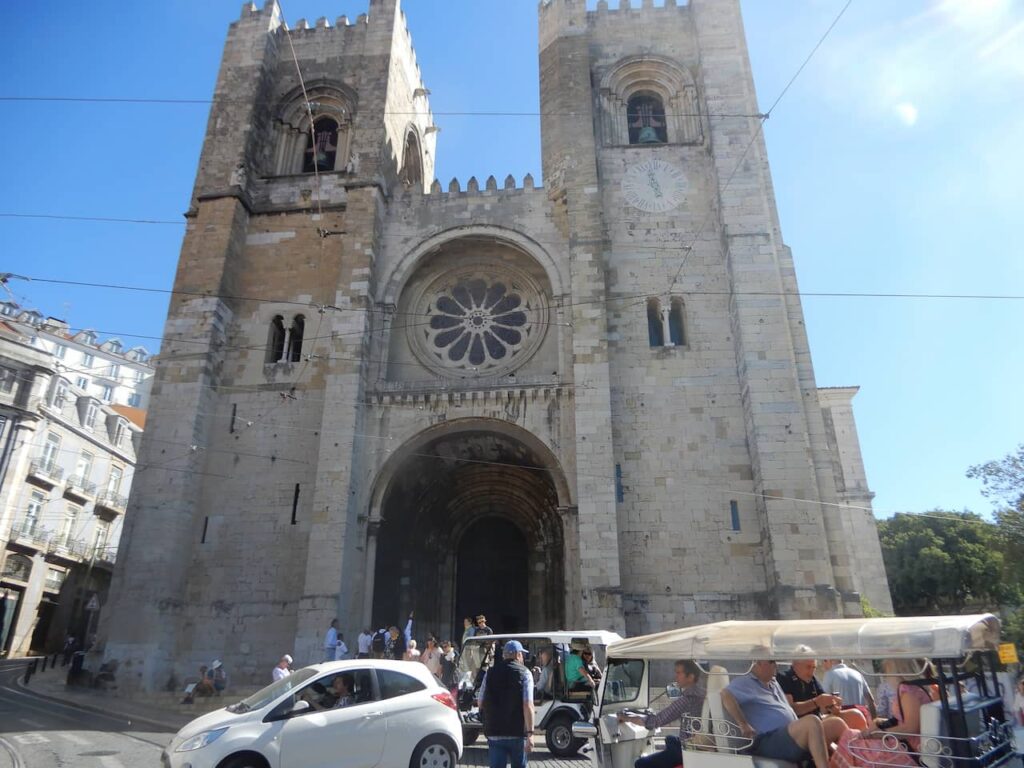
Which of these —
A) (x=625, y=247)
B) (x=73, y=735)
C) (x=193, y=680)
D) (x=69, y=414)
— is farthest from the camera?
(x=69, y=414)

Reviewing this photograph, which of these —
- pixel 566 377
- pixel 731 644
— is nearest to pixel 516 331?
pixel 566 377

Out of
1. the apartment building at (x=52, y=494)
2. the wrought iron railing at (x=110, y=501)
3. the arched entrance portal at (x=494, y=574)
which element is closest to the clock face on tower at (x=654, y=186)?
the arched entrance portal at (x=494, y=574)

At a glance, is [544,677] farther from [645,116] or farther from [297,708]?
[645,116]

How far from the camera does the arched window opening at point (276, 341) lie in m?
16.5

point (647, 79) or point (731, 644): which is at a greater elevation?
point (647, 79)

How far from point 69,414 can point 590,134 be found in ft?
72.6

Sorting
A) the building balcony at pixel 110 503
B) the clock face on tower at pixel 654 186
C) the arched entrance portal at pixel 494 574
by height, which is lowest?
the arched entrance portal at pixel 494 574

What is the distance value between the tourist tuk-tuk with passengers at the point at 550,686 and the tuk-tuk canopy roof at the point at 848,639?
361 centimetres

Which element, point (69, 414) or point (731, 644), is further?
point (69, 414)

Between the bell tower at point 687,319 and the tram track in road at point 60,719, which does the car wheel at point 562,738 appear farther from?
the bell tower at point 687,319

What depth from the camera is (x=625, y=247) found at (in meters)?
16.2

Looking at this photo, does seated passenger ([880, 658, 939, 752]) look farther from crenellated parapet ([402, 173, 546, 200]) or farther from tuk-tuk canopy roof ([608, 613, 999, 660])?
crenellated parapet ([402, 173, 546, 200])

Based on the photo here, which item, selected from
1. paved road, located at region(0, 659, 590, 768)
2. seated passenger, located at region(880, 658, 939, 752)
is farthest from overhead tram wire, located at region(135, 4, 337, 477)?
seated passenger, located at region(880, 658, 939, 752)

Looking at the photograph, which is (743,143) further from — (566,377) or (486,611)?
(486,611)
